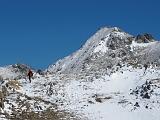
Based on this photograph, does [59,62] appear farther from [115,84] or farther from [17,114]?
[17,114]

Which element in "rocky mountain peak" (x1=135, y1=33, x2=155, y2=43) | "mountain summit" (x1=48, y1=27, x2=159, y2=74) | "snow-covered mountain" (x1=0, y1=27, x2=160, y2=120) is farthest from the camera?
"rocky mountain peak" (x1=135, y1=33, x2=155, y2=43)

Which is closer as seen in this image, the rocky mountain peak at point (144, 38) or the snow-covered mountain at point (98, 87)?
the snow-covered mountain at point (98, 87)

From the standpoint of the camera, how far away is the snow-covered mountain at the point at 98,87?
130 ft

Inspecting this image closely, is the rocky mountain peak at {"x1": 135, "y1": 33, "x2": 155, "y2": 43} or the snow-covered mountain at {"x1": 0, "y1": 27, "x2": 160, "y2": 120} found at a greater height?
the rocky mountain peak at {"x1": 135, "y1": 33, "x2": 155, "y2": 43}

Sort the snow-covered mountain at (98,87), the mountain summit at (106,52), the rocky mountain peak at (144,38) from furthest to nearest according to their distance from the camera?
the rocky mountain peak at (144,38), the mountain summit at (106,52), the snow-covered mountain at (98,87)

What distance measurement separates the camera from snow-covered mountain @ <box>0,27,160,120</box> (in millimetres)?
39625

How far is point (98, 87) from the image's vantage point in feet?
181

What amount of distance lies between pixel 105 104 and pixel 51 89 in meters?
9.20

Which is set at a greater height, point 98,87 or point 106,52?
point 106,52

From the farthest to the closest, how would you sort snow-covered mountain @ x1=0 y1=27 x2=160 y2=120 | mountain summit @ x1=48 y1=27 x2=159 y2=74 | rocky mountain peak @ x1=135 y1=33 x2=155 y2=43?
rocky mountain peak @ x1=135 y1=33 x2=155 y2=43 < mountain summit @ x1=48 y1=27 x2=159 y2=74 < snow-covered mountain @ x1=0 y1=27 x2=160 y2=120

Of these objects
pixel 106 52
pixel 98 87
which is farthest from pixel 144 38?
pixel 98 87

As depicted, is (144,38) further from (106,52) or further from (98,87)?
(98,87)

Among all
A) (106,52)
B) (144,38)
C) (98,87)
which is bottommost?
(98,87)

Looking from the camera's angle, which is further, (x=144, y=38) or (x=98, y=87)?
(x=144, y=38)
